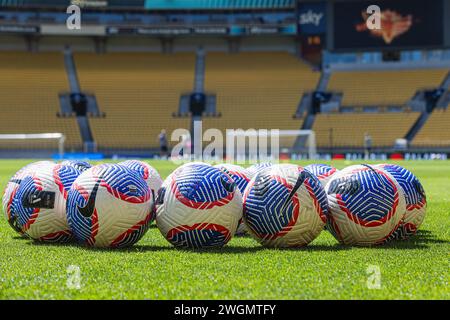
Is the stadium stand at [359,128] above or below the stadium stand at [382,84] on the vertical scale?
below

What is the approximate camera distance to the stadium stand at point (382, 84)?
50.4 metres

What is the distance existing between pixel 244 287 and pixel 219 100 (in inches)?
1820

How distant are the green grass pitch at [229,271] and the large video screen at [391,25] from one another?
43340 millimetres

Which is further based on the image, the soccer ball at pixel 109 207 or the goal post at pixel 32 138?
the goal post at pixel 32 138

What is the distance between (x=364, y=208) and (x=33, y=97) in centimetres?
4434

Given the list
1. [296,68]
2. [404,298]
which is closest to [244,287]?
[404,298]

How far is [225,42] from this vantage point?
56.2 meters

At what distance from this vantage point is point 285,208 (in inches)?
311

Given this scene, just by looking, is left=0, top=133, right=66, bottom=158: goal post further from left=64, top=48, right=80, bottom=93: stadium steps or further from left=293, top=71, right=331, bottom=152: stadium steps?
left=293, top=71, right=331, bottom=152: stadium steps

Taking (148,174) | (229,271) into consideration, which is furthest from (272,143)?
(229,271)

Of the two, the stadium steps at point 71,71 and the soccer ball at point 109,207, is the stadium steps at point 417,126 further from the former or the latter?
the soccer ball at point 109,207

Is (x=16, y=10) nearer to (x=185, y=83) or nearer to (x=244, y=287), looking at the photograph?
(x=185, y=83)

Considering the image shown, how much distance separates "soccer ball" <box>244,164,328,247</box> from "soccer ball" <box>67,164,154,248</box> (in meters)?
1.22

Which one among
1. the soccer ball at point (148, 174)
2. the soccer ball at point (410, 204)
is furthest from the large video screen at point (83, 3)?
the soccer ball at point (410, 204)
